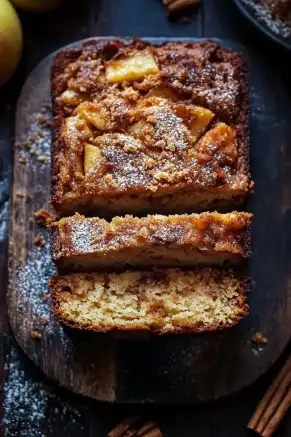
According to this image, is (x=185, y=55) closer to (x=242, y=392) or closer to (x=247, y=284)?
(x=247, y=284)

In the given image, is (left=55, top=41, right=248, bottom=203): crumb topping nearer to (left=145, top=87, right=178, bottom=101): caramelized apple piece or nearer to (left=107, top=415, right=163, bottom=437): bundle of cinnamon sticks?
(left=145, top=87, right=178, bottom=101): caramelized apple piece

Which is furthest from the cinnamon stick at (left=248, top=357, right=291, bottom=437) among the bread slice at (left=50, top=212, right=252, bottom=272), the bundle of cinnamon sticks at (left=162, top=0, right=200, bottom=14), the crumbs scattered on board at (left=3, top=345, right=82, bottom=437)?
the bundle of cinnamon sticks at (left=162, top=0, right=200, bottom=14)

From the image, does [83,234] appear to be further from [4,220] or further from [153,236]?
[4,220]

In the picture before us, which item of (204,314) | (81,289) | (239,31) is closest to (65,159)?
(81,289)

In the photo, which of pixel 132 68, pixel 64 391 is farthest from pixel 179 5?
pixel 64 391

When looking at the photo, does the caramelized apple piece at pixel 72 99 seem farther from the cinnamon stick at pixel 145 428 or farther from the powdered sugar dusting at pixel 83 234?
the cinnamon stick at pixel 145 428

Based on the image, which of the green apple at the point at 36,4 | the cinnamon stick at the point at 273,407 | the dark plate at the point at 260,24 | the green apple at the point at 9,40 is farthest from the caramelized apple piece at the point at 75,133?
the cinnamon stick at the point at 273,407
